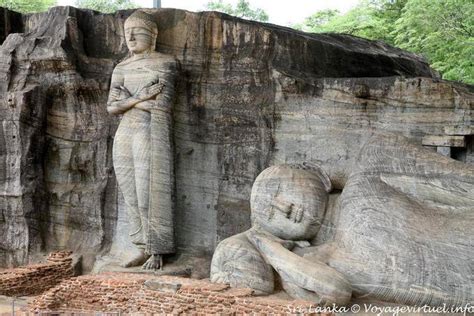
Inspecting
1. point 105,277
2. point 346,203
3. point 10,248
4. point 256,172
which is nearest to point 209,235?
point 256,172

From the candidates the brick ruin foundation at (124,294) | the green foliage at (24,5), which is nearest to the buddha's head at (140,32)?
the brick ruin foundation at (124,294)

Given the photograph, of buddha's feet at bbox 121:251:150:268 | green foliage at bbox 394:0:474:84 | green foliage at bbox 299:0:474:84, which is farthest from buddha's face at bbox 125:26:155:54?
green foliage at bbox 394:0:474:84

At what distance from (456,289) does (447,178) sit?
1.08 meters

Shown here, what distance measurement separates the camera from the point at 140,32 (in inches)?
271

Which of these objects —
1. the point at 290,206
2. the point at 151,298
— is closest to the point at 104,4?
the point at 290,206

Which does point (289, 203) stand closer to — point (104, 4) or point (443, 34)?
point (443, 34)

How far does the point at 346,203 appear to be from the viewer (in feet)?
18.9

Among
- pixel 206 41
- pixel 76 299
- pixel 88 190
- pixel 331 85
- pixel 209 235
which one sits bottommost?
pixel 76 299

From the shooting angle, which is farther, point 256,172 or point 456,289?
point 256,172

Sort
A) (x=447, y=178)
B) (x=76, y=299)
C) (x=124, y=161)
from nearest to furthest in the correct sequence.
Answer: (x=447, y=178), (x=76, y=299), (x=124, y=161)

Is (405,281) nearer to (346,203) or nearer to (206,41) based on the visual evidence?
(346,203)

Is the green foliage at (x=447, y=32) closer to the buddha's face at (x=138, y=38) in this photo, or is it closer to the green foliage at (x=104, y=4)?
the buddha's face at (x=138, y=38)

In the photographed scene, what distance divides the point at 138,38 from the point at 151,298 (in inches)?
123

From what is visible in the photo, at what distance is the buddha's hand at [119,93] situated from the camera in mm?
6871
